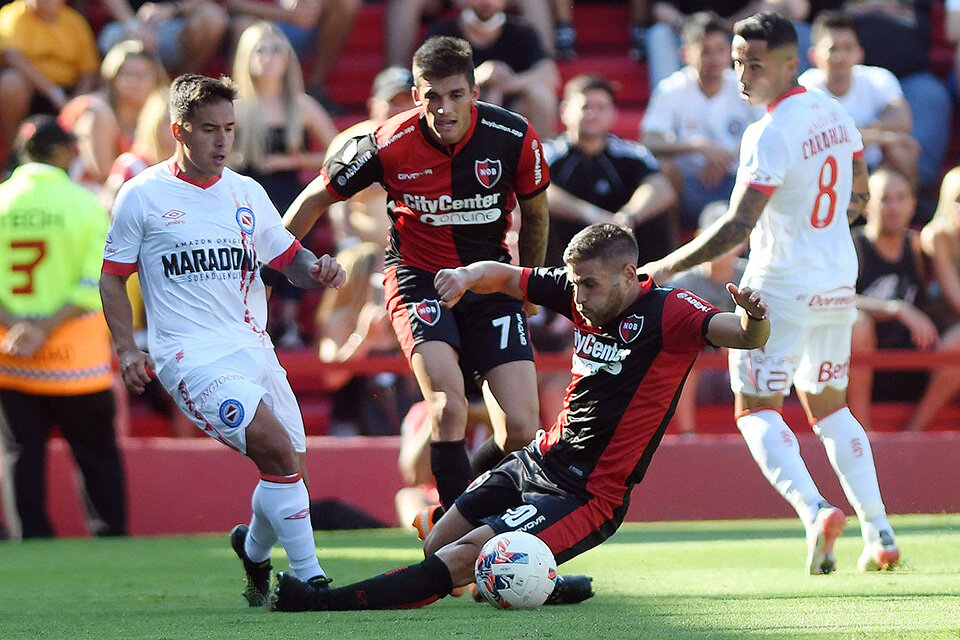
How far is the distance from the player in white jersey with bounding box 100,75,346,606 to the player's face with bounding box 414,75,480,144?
92 centimetres

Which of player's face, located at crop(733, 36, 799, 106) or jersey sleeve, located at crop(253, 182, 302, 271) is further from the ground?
player's face, located at crop(733, 36, 799, 106)

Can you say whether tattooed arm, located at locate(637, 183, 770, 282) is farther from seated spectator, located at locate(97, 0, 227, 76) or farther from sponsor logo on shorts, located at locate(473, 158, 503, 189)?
seated spectator, located at locate(97, 0, 227, 76)

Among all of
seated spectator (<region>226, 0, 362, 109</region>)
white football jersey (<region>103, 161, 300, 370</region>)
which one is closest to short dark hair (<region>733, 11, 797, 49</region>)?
white football jersey (<region>103, 161, 300, 370</region>)

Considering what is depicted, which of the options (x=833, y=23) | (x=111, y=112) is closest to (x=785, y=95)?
(x=833, y=23)

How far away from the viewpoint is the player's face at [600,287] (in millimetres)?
5145

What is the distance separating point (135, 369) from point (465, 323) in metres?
1.72

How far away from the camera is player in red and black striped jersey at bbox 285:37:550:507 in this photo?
20.6ft

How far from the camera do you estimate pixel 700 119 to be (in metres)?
11.2

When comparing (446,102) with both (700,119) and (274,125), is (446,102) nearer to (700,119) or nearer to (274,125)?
(274,125)

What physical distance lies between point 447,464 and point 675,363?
55.1 inches

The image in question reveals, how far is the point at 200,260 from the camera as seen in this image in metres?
5.62

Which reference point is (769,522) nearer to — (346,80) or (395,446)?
(395,446)

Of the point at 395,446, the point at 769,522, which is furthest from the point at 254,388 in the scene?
the point at 769,522

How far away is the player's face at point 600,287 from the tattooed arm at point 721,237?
0.59 metres
